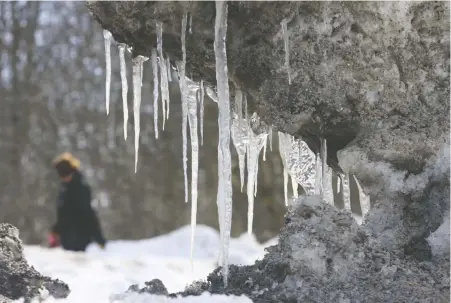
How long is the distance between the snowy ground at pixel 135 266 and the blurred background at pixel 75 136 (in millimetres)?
3512

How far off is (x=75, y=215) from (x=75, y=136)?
7.17m

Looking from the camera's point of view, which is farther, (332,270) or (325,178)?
(325,178)

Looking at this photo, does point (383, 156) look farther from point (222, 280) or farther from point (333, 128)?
point (222, 280)

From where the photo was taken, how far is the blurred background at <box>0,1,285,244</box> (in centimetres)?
1495

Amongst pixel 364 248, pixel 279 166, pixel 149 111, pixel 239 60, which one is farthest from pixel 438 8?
pixel 149 111

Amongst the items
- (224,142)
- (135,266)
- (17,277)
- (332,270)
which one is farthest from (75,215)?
(332,270)

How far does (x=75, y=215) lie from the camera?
8.71m

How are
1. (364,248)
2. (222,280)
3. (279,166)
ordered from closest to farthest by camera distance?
(364,248) → (222,280) → (279,166)

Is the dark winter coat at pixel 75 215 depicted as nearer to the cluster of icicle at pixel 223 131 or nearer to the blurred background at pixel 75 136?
the cluster of icicle at pixel 223 131

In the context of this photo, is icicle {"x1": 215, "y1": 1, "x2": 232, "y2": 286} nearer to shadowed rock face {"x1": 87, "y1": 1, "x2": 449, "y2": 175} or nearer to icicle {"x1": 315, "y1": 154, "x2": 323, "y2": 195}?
shadowed rock face {"x1": 87, "y1": 1, "x2": 449, "y2": 175}

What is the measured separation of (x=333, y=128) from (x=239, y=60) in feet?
1.75

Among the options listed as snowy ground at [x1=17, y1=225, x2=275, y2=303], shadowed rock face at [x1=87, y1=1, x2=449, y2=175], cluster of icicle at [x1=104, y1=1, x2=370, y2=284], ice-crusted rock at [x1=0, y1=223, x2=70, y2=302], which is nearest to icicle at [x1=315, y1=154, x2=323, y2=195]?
cluster of icicle at [x1=104, y1=1, x2=370, y2=284]

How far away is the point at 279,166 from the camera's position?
13602 millimetres

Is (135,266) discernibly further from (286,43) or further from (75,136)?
(75,136)
